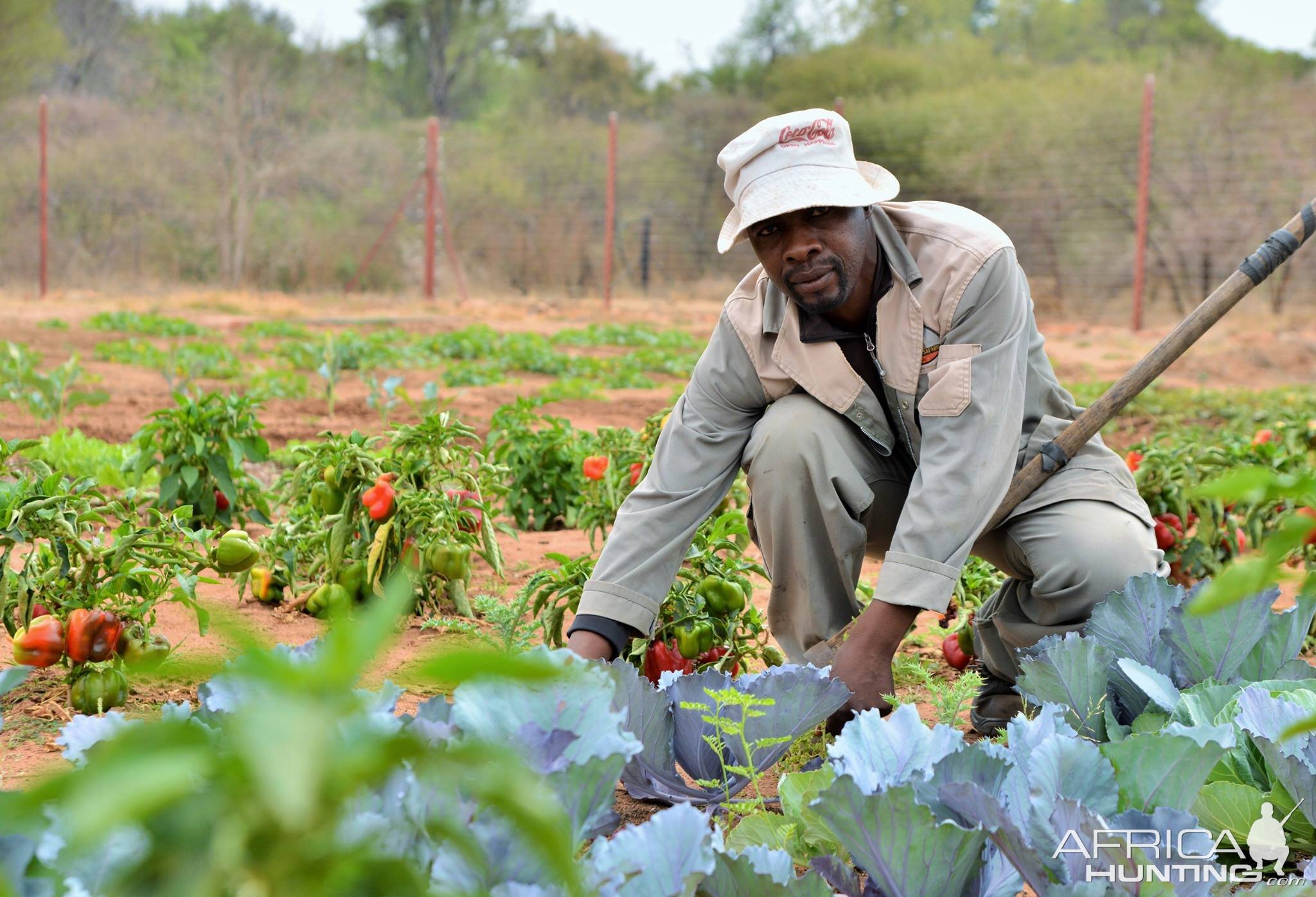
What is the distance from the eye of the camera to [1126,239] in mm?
14953

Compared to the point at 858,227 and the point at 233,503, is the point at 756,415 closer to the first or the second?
the point at 858,227

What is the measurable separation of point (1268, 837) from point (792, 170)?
1194 millimetres

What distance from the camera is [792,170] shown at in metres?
2.09

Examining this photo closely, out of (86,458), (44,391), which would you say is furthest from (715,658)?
(44,391)

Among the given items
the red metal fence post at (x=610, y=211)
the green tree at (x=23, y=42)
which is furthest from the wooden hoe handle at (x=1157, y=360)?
the green tree at (x=23, y=42)

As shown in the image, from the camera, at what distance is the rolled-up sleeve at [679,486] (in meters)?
2.13

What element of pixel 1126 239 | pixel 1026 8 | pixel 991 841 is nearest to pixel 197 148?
pixel 1126 239

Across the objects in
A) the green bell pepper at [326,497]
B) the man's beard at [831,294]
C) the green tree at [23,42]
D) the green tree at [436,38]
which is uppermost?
the green tree at [436,38]

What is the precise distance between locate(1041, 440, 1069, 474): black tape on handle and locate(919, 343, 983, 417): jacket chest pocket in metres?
0.24

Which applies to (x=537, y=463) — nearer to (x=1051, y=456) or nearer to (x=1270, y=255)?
(x=1051, y=456)

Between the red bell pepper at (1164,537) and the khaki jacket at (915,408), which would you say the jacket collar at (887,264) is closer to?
the khaki jacket at (915,408)

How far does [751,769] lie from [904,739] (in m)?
0.20

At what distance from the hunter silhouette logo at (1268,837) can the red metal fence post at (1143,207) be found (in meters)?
10.2

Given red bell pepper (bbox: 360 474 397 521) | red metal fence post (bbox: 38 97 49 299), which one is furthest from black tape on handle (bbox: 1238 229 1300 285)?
red metal fence post (bbox: 38 97 49 299)
